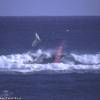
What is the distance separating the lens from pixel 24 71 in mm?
8484

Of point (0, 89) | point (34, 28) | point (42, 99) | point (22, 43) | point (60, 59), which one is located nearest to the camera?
point (42, 99)

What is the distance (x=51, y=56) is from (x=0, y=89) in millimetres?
3555

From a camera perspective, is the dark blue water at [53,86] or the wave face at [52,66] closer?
the dark blue water at [53,86]

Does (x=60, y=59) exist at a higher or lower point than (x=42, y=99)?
higher

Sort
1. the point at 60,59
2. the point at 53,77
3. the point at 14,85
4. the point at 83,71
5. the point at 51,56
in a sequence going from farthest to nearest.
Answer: the point at 51,56 → the point at 60,59 → the point at 83,71 → the point at 53,77 → the point at 14,85

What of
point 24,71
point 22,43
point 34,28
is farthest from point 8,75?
point 34,28

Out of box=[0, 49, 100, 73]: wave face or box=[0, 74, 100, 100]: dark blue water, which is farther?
box=[0, 49, 100, 73]: wave face

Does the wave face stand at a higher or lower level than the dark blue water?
higher

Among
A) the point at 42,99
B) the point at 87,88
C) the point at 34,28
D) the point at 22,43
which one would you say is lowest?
the point at 42,99

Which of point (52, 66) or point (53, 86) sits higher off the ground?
point (52, 66)

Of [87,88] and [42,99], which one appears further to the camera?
[87,88]

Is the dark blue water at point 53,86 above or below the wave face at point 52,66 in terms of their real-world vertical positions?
below

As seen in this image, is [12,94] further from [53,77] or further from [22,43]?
[22,43]

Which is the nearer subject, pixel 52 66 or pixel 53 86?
pixel 53 86
